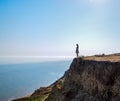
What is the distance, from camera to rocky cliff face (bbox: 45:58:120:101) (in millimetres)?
20906

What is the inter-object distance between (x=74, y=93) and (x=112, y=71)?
33.5 ft

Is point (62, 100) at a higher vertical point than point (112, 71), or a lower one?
lower

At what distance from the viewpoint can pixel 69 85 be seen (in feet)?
108

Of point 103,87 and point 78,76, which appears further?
point 78,76

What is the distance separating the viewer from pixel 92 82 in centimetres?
2466

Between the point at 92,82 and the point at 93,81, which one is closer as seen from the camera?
the point at 93,81

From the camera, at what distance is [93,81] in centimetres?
2434

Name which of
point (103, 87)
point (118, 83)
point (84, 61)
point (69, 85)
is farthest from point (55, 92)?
point (118, 83)

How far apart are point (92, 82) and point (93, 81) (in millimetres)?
361

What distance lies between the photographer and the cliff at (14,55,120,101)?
2093 centimetres

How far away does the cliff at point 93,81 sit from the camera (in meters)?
20.9

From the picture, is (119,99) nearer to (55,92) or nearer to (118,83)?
(118,83)

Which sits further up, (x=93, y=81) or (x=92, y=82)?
(x=93, y=81)

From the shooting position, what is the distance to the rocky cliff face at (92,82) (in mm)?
20906
